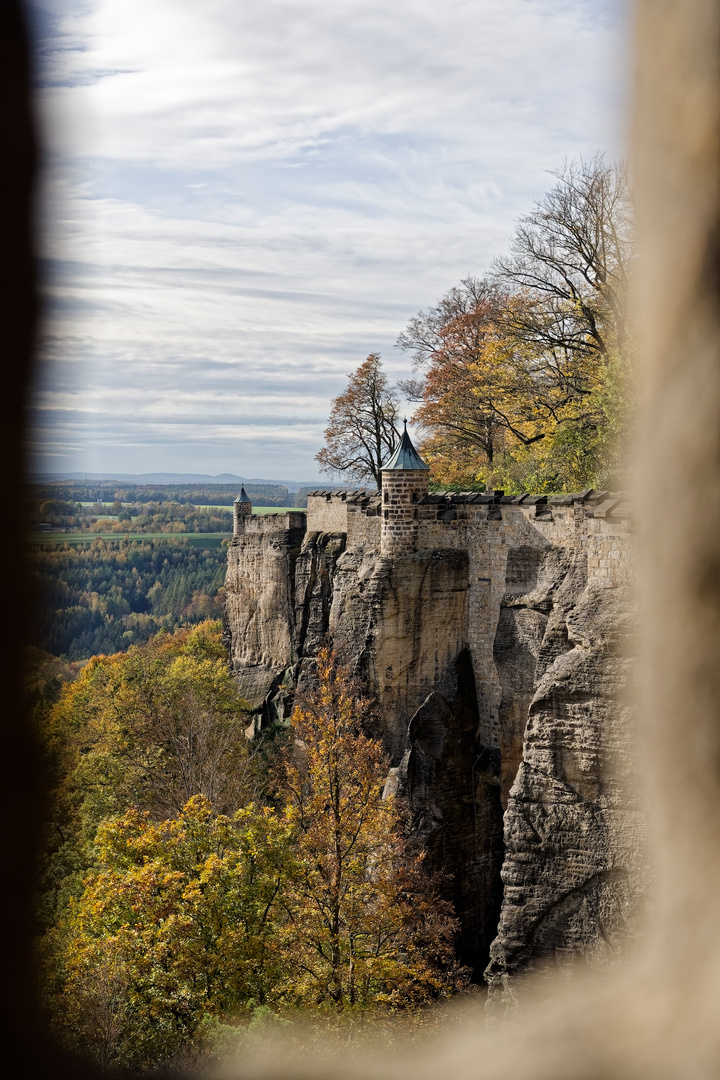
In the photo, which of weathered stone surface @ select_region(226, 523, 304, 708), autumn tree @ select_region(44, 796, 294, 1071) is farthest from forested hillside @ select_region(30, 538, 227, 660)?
autumn tree @ select_region(44, 796, 294, 1071)

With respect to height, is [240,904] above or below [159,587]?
below

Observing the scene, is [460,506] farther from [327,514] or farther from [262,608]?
[262,608]

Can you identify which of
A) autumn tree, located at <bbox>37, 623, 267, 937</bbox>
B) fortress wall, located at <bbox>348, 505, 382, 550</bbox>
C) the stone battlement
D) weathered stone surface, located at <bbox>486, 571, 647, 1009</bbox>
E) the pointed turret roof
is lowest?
Answer: autumn tree, located at <bbox>37, 623, 267, 937</bbox>

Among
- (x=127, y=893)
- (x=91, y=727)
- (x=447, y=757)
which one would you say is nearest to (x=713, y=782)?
(x=127, y=893)

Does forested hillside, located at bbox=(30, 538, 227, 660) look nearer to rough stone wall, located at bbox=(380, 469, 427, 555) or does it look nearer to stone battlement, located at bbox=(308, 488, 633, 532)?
stone battlement, located at bbox=(308, 488, 633, 532)

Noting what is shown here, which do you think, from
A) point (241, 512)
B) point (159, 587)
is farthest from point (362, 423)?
point (159, 587)

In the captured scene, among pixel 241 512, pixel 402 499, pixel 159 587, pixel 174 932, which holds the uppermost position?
pixel 402 499

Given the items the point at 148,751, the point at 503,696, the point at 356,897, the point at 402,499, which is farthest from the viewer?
the point at 148,751
